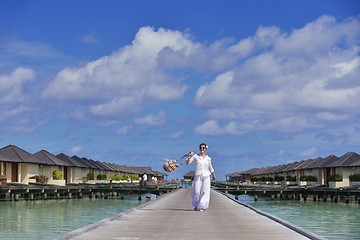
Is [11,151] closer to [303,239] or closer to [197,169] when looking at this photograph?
[197,169]

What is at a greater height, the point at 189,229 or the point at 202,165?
the point at 202,165

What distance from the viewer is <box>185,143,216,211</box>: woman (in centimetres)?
1798

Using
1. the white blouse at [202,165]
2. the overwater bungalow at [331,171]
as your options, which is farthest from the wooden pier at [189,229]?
the overwater bungalow at [331,171]

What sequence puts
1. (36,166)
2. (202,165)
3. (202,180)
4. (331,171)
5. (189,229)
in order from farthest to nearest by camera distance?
(331,171) → (36,166) → (202,165) → (202,180) → (189,229)

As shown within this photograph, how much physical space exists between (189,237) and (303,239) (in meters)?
2.09

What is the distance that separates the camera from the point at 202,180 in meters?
18.0

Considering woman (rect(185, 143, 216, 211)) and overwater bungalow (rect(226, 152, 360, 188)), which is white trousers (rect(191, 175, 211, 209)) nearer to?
woman (rect(185, 143, 216, 211))

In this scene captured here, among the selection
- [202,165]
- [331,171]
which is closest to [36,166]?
[331,171]

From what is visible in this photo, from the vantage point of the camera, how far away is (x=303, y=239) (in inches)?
426

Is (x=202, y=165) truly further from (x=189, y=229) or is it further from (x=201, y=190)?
(x=189, y=229)

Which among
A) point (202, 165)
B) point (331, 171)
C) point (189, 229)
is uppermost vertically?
point (202, 165)

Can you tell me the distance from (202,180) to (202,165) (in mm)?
475

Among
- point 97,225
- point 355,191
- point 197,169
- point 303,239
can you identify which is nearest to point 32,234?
point 197,169

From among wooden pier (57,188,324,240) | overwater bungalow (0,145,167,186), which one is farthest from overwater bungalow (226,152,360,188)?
wooden pier (57,188,324,240)
